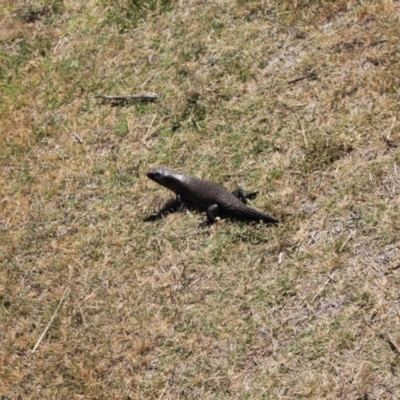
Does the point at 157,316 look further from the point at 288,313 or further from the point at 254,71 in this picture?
the point at 254,71

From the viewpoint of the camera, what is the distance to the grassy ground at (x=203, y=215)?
5.79 metres

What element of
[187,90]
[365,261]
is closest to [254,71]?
[187,90]

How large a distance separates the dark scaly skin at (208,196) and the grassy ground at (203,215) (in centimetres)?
12

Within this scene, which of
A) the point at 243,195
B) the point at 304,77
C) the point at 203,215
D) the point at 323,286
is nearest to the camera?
the point at 323,286

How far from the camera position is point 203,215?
22.9 feet

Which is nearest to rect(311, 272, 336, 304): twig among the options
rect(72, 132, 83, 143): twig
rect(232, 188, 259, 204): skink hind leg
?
rect(232, 188, 259, 204): skink hind leg

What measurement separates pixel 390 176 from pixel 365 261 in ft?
3.22

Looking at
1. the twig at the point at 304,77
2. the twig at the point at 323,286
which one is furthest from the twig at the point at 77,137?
the twig at the point at 323,286

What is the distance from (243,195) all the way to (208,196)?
0.34m

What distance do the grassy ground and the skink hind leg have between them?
91 mm

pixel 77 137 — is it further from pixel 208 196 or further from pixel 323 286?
pixel 323 286

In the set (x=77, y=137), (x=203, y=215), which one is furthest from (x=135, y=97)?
(x=203, y=215)

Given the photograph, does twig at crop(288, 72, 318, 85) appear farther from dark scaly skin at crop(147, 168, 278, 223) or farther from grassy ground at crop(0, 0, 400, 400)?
dark scaly skin at crop(147, 168, 278, 223)

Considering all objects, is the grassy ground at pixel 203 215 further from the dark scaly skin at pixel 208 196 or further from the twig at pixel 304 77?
the dark scaly skin at pixel 208 196
